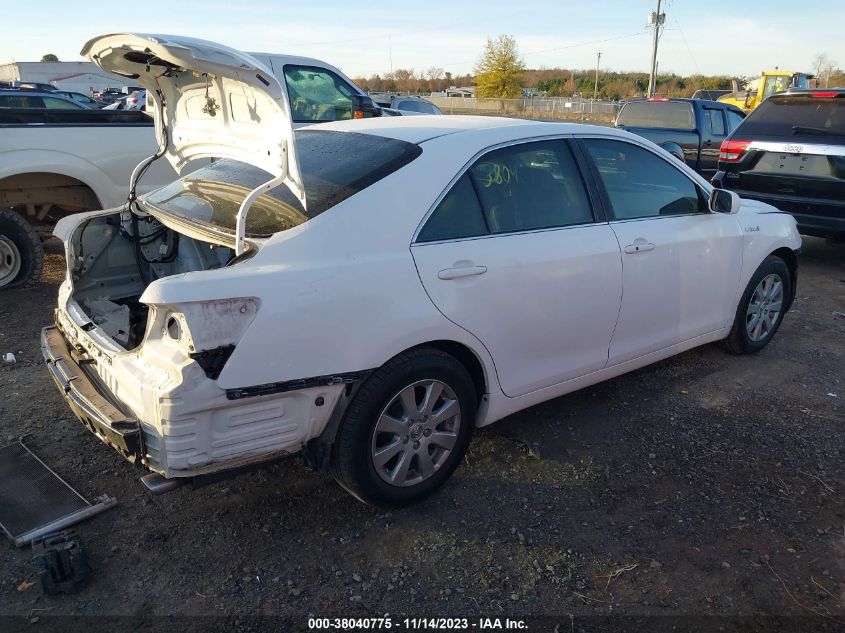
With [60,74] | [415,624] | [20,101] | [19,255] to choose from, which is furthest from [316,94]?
[60,74]

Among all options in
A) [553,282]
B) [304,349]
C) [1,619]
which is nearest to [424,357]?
[304,349]

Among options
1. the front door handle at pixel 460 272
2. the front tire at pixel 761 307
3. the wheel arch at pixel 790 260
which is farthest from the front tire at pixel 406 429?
the wheel arch at pixel 790 260

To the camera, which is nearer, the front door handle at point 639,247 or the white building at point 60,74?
the front door handle at point 639,247

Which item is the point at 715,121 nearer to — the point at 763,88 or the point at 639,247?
the point at 639,247

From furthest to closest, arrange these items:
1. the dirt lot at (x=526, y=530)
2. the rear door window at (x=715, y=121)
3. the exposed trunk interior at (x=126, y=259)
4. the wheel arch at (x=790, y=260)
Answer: the rear door window at (x=715, y=121), the wheel arch at (x=790, y=260), the exposed trunk interior at (x=126, y=259), the dirt lot at (x=526, y=530)

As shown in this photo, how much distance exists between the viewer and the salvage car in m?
2.63

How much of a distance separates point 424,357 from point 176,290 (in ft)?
3.56

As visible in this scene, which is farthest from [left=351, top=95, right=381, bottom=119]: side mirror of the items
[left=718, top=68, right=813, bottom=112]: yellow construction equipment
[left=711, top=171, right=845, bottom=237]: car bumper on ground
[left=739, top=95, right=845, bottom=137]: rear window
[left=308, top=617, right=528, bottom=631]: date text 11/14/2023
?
[left=718, top=68, right=813, bottom=112]: yellow construction equipment

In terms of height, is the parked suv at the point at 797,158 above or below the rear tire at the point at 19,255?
above

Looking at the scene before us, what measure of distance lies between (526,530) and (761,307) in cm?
301

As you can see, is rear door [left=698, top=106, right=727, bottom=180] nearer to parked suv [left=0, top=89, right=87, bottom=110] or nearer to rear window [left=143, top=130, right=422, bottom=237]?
rear window [left=143, top=130, right=422, bottom=237]

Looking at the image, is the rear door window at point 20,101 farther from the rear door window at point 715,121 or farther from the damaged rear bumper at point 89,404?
the rear door window at point 715,121

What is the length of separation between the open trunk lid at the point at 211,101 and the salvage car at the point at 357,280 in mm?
12

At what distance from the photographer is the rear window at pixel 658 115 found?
469 inches
